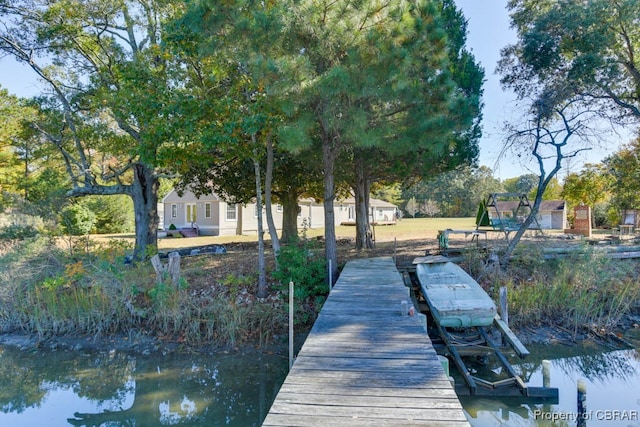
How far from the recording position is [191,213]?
94.0 ft

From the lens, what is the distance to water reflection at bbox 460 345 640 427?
5.51 meters

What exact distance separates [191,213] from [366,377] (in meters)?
26.7

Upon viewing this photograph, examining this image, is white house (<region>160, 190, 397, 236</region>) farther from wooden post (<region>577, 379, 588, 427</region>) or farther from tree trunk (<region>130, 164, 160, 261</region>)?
wooden post (<region>577, 379, 588, 427</region>)

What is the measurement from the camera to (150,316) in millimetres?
9141

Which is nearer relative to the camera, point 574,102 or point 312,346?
point 312,346

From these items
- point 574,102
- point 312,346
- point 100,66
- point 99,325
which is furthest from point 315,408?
point 100,66

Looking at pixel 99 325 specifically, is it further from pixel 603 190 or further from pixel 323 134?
pixel 603 190

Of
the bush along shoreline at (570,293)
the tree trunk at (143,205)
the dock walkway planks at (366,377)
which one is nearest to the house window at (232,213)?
the tree trunk at (143,205)

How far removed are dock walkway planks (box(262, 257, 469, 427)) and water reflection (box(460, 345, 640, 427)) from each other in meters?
1.71

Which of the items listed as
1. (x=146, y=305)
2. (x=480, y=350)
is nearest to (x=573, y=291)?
(x=480, y=350)

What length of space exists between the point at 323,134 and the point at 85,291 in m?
7.28

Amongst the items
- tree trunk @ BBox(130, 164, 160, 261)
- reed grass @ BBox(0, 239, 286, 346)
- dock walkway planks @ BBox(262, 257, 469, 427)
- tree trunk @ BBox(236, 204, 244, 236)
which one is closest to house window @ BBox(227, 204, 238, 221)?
tree trunk @ BBox(236, 204, 244, 236)

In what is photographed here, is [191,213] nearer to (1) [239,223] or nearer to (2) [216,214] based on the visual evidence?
(2) [216,214]

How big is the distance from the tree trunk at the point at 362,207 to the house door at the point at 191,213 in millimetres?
17292
